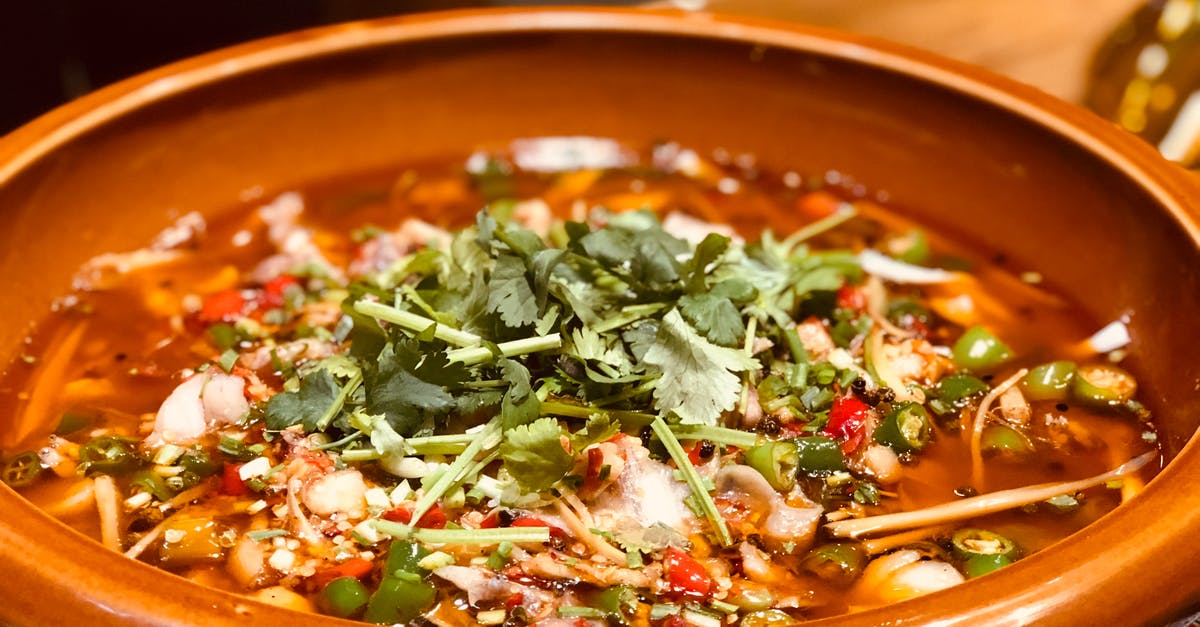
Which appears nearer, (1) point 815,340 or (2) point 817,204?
(1) point 815,340

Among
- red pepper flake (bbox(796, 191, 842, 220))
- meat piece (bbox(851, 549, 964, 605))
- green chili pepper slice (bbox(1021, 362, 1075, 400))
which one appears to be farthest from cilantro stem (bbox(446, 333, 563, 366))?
red pepper flake (bbox(796, 191, 842, 220))

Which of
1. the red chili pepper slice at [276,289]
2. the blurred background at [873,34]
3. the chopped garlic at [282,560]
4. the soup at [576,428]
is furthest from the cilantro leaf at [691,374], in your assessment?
the blurred background at [873,34]

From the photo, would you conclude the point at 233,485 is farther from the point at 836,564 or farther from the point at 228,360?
the point at 836,564

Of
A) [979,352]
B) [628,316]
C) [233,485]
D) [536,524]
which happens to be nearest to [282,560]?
[233,485]

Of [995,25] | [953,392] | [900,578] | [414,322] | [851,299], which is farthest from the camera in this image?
[995,25]

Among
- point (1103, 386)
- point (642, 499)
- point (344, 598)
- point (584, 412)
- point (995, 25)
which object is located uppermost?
point (995, 25)

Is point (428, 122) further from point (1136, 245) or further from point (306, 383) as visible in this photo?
point (1136, 245)
